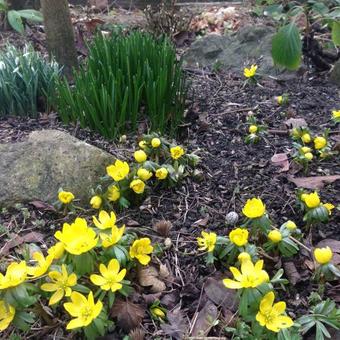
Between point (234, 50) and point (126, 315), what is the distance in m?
2.82

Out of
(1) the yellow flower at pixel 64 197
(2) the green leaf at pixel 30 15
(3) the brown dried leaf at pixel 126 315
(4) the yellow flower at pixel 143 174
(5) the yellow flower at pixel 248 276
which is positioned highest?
(2) the green leaf at pixel 30 15

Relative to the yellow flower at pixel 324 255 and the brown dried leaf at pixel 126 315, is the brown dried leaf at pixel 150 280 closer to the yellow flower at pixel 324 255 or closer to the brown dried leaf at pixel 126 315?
the brown dried leaf at pixel 126 315

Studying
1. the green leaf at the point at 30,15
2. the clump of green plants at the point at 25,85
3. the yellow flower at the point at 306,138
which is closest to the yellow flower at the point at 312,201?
the yellow flower at the point at 306,138

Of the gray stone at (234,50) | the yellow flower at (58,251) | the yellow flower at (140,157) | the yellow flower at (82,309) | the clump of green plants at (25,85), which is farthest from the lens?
the gray stone at (234,50)

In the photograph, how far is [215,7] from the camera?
241 inches

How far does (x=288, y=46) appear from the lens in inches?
100

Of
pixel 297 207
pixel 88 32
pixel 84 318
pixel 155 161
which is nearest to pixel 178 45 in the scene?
pixel 88 32

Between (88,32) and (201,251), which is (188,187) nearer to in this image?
(201,251)

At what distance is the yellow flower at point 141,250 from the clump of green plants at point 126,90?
1.04m

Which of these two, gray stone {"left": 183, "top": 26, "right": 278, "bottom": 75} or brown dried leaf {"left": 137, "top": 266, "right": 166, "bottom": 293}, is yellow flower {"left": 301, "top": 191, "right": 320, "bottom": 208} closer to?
brown dried leaf {"left": 137, "top": 266, "right": 166, "bottom": 293}

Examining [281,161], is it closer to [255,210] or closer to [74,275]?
[255,210]

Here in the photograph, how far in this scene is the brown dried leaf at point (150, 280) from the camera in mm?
1659

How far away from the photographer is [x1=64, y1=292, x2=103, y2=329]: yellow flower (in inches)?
52.6

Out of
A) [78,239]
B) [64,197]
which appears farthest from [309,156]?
[78,239]
